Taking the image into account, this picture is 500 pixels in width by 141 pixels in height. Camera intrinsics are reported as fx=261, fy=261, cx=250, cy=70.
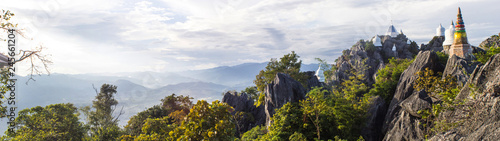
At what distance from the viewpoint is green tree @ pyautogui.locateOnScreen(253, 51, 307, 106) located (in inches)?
1235

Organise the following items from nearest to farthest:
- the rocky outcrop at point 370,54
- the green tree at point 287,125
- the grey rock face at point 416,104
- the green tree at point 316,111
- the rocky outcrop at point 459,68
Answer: the grey rock face at point 416,104 < the green tree at point 287,125 < the green tree at point 316,111 < the rocky outcrop at point 459,68 < the rocky outcrop at point 370,54

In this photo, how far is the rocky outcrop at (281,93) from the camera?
70.9ft

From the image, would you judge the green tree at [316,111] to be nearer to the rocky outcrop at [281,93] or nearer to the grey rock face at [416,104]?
the grey rock face at [416,104]

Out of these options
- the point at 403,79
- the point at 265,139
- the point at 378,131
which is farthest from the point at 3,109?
the point at 403,79

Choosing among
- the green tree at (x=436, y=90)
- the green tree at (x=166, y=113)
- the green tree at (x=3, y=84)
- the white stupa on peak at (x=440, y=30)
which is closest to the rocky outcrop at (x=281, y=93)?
the green tree at (x=166, y=113)

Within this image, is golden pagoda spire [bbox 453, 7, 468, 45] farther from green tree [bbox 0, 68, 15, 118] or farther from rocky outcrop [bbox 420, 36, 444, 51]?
rocky outcrop [bbox 420, 36, 444, 51]

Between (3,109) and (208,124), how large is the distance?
5.29 m

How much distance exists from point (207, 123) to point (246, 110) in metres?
25.5

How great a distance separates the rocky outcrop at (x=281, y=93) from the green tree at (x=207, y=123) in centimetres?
1567

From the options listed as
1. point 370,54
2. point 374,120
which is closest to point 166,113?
point 374,120

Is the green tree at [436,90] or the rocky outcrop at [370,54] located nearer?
the green tree at [436,90]

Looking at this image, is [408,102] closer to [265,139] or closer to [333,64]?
[265,139]

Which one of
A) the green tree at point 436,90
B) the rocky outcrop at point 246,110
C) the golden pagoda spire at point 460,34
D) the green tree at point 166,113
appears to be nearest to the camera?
the green tree at point 436,90

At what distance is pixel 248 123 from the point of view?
29.6 m
